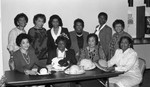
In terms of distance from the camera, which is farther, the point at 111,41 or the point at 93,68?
the point at 111,41

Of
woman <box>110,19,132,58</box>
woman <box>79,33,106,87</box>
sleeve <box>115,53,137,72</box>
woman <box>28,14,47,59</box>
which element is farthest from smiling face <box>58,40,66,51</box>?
woman <box>110,19,132,58</box>

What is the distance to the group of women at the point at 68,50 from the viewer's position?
338 cm

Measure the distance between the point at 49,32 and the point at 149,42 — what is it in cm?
257

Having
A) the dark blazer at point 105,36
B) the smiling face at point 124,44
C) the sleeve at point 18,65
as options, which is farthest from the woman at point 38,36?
the smiling face at point 124,44

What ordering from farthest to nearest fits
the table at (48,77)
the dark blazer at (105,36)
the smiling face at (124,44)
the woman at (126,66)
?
1. the dark blazer at (105,36)
2. the smiling face at (124,44)
3. the woman at (126,66)
4. the table at (48,77)

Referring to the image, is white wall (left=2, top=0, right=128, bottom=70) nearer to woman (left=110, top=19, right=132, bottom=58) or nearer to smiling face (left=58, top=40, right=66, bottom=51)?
woman (left=110, top=19, right=132, bottom=58)

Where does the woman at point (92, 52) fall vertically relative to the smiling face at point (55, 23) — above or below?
below

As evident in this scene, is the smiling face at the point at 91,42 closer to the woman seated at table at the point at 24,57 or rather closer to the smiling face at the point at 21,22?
the woman seated at table at the point at 24,57

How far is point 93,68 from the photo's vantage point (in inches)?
132

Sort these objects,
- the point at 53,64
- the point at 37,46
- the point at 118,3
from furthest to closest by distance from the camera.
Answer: the point at 118,3, the point at 37,46, the point at 53,64

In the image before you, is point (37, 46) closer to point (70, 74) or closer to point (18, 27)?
point (18, 27)

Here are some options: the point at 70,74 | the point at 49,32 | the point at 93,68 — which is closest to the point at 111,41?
the point at 49,32

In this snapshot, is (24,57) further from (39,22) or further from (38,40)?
(39,22)

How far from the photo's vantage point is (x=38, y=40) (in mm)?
4277
